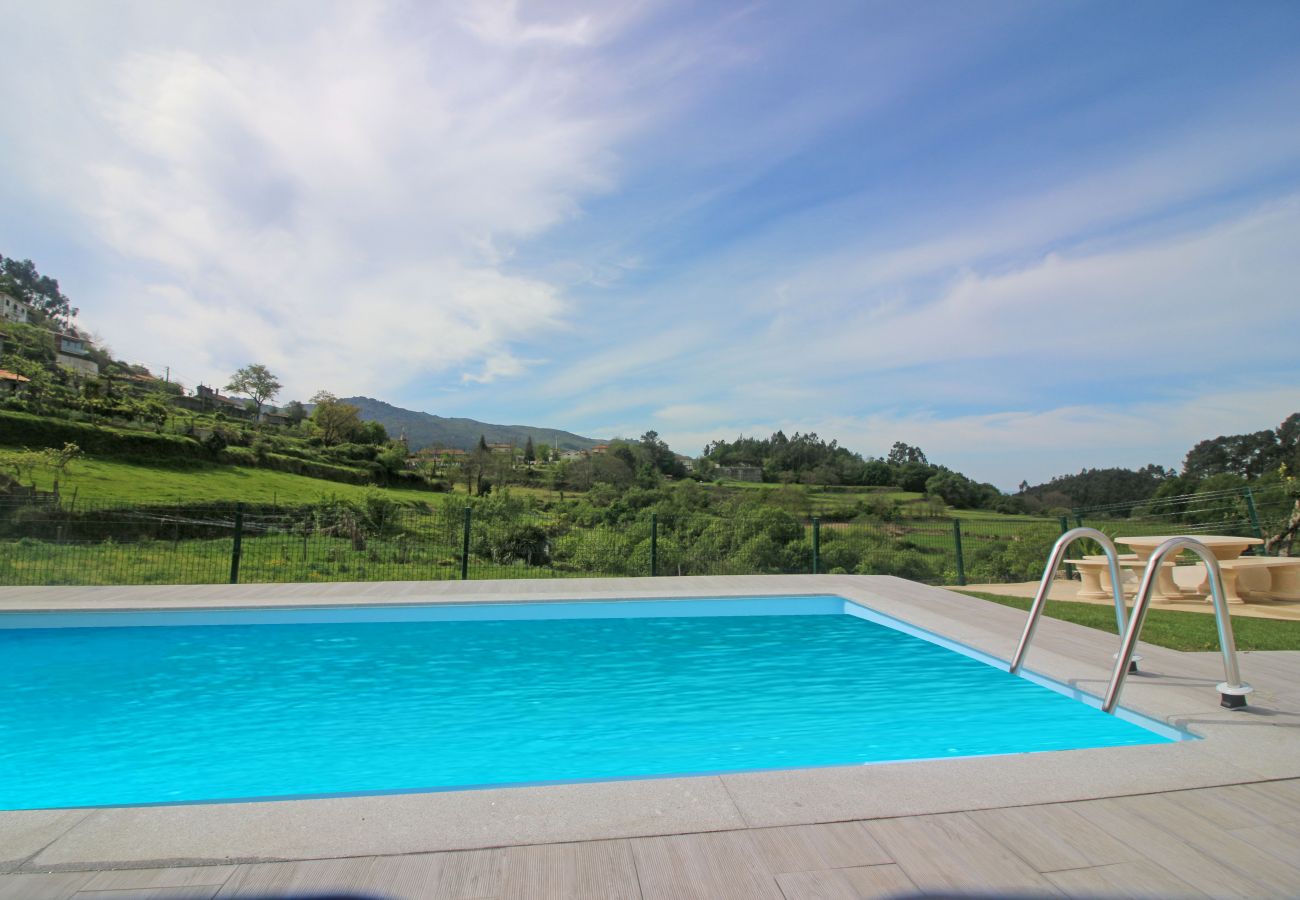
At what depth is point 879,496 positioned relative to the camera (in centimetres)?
3092

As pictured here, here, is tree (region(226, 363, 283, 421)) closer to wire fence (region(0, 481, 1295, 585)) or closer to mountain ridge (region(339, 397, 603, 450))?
wire fence (region(0, 481, 1295, 585))

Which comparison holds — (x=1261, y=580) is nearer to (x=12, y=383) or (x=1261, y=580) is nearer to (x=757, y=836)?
(x=757, y=836)

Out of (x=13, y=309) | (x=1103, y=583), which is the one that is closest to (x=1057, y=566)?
(x=1103, y=583)

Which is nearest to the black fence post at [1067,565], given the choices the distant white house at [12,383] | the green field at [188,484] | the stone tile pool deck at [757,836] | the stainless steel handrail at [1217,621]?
the stainless steel handrail at [1217,621]

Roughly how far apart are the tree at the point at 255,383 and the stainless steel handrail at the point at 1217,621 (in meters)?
73.4

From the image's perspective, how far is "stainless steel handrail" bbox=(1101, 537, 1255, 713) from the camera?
356 cm

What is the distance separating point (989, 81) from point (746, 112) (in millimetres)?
3669

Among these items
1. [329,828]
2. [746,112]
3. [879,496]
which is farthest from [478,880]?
[879,496]

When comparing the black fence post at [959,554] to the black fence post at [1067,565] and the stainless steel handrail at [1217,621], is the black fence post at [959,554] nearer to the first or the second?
the black fence post at [1067,565]

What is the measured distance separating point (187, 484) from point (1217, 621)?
31.1 m

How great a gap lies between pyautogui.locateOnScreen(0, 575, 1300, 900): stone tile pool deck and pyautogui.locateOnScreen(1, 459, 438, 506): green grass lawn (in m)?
18.0

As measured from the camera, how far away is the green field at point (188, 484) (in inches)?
850

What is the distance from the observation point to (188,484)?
26.9m

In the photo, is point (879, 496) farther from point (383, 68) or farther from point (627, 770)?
point (627, 770)
